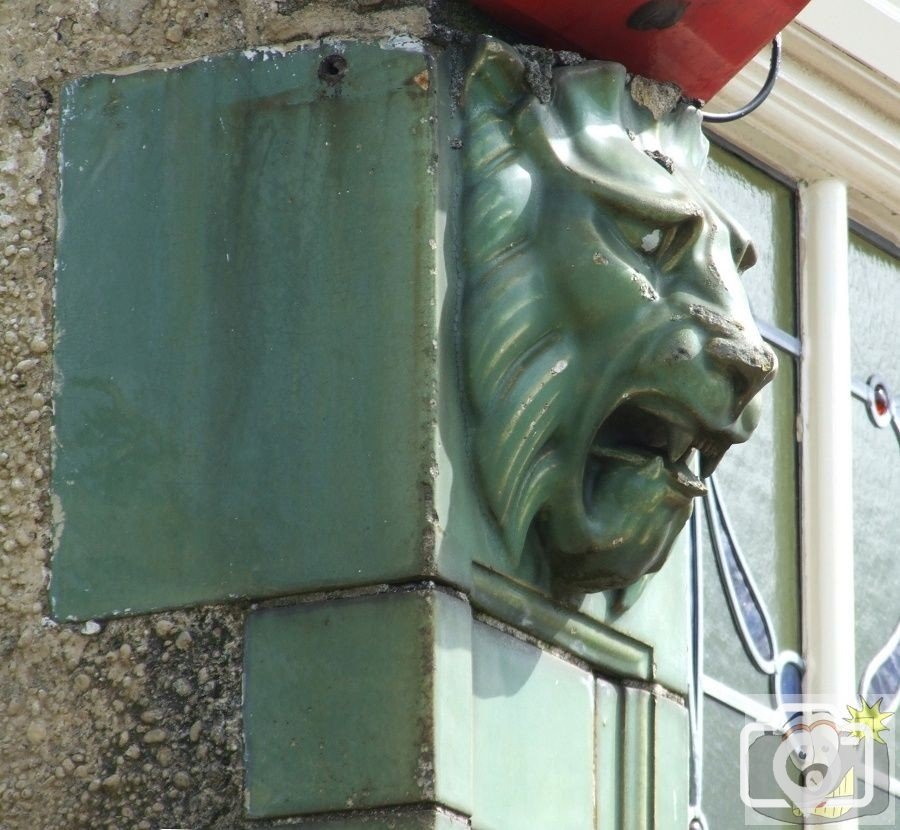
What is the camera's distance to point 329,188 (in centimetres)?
275

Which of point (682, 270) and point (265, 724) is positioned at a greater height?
point (682, 270)

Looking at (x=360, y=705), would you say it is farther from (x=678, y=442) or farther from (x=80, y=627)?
(x=678, y=442)

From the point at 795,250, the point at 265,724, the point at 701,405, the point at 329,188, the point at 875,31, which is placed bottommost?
the point at 265,724

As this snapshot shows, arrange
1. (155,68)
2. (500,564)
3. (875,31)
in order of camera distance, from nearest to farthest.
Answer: (500,564) → (155,68) → (875,31)

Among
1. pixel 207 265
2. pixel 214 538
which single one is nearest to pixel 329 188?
pixel 207 265

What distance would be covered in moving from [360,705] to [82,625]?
1.11ft

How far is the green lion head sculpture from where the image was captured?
2727mm

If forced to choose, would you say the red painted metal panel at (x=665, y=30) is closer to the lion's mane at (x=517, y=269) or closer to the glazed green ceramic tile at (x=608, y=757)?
the lion's mane at (x=517, y=269)

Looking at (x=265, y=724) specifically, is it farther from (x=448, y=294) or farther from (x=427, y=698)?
(x=448, y=294)

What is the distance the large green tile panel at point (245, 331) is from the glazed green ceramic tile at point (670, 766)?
485 millimetres

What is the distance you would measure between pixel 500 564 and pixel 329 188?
44 centimetres

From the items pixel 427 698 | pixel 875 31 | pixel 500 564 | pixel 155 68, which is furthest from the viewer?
pixel 875 31

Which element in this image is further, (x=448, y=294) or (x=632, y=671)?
(x=632, y=671)

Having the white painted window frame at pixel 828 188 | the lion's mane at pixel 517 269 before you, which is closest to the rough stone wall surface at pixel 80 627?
the lion's mane at pixel 517 269
